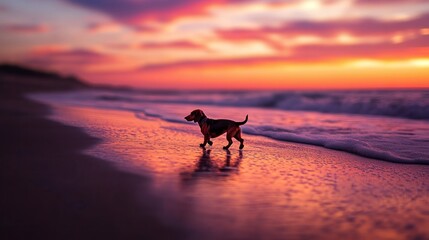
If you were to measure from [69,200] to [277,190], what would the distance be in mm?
2051

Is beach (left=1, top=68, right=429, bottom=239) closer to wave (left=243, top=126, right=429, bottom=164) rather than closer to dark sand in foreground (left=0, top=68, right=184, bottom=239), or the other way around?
dark sand in foreground (left=0, top=68, right=184, bottom=239)

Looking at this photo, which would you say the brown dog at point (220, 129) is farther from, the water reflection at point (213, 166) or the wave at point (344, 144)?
the wave at point (344, 144)

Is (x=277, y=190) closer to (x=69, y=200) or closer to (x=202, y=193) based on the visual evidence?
(x=202, y=193)

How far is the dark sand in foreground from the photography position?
2748 millimetres

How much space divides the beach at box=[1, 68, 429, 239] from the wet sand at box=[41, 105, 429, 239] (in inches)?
0.4

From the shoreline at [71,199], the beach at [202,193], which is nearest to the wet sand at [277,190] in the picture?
the beach at [202,193]

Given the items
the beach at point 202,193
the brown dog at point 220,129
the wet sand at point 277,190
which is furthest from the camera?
the brown dog at point 220,129

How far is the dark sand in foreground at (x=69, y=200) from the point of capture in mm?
2748

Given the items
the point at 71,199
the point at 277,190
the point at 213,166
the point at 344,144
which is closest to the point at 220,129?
the point at 213,166

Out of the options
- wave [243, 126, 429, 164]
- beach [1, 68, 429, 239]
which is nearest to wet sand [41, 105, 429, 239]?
beach [1, 68, 429, 239]

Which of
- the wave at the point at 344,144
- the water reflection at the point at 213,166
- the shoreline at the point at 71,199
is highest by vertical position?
the wave at the point at 344,144

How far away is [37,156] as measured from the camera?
5480 mm

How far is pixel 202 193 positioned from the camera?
388 cm

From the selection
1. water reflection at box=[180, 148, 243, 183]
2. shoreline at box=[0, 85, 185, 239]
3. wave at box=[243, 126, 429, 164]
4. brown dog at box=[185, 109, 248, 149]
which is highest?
brown dog at box=[185, 109, 248, 149]
